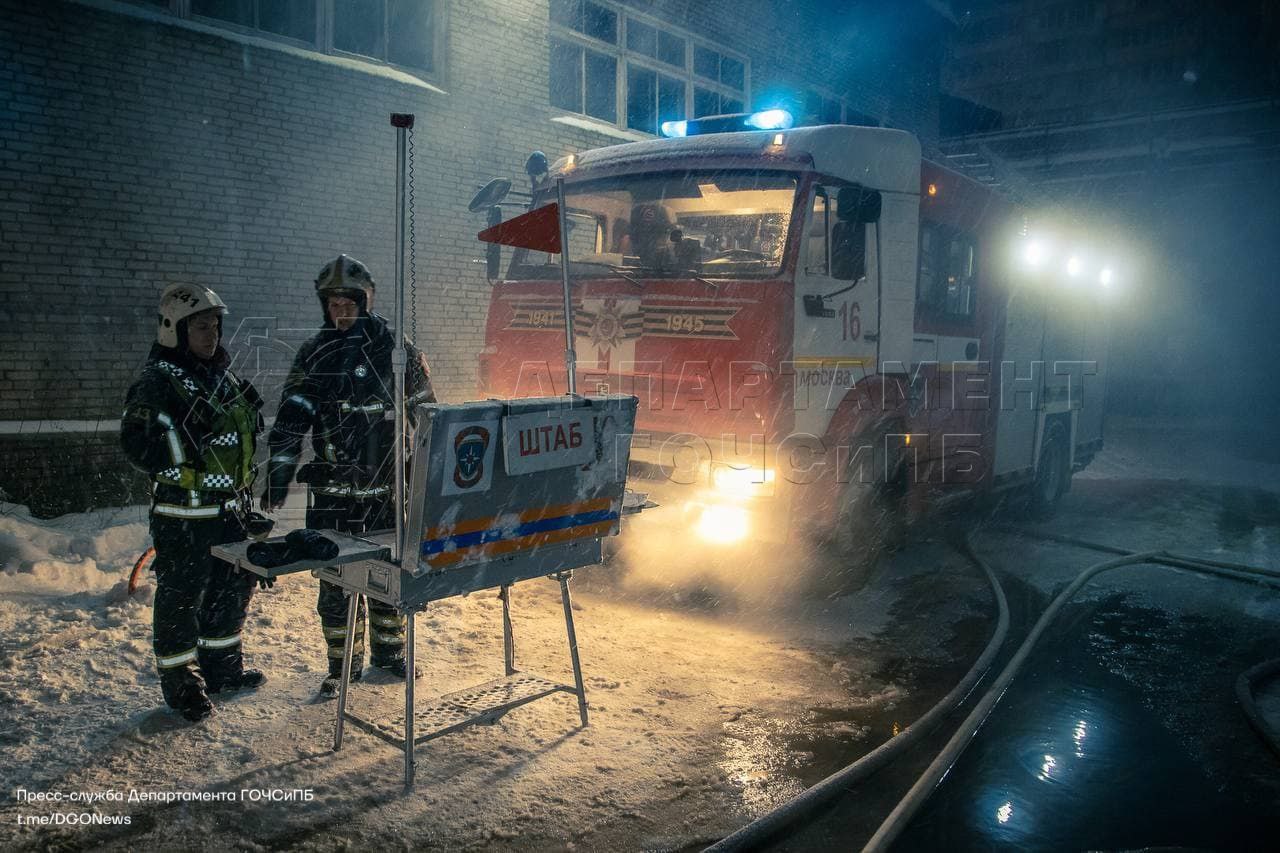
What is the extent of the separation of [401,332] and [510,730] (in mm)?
1856

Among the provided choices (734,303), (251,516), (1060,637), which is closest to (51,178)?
(251,516)

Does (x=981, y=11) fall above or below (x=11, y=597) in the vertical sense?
above

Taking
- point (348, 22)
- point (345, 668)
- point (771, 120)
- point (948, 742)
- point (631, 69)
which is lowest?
point (948, 742)

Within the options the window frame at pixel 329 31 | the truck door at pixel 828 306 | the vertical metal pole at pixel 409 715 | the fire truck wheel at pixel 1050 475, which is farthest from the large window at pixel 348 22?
the fire truck wheel at pixel 1050 475

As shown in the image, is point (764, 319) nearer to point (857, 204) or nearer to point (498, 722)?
point (857, 204)

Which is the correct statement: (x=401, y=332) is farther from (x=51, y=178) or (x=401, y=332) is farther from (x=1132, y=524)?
(x=1132, y=524)

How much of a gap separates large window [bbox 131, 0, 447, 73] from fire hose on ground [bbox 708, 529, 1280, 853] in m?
7.99

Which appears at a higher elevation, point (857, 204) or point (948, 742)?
point (857, 204)

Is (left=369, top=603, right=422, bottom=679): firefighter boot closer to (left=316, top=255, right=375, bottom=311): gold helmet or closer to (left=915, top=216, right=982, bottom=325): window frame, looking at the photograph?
(left=316, top=255, right=375, bottom=311): gold helmet

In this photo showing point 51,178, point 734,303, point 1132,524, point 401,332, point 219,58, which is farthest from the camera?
point 1132,524

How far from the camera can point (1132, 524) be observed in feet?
31.7

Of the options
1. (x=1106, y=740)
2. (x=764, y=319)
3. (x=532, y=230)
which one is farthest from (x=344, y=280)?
(x=1106, y=740)

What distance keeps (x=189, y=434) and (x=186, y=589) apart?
67 cm

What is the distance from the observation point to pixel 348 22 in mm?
9820
